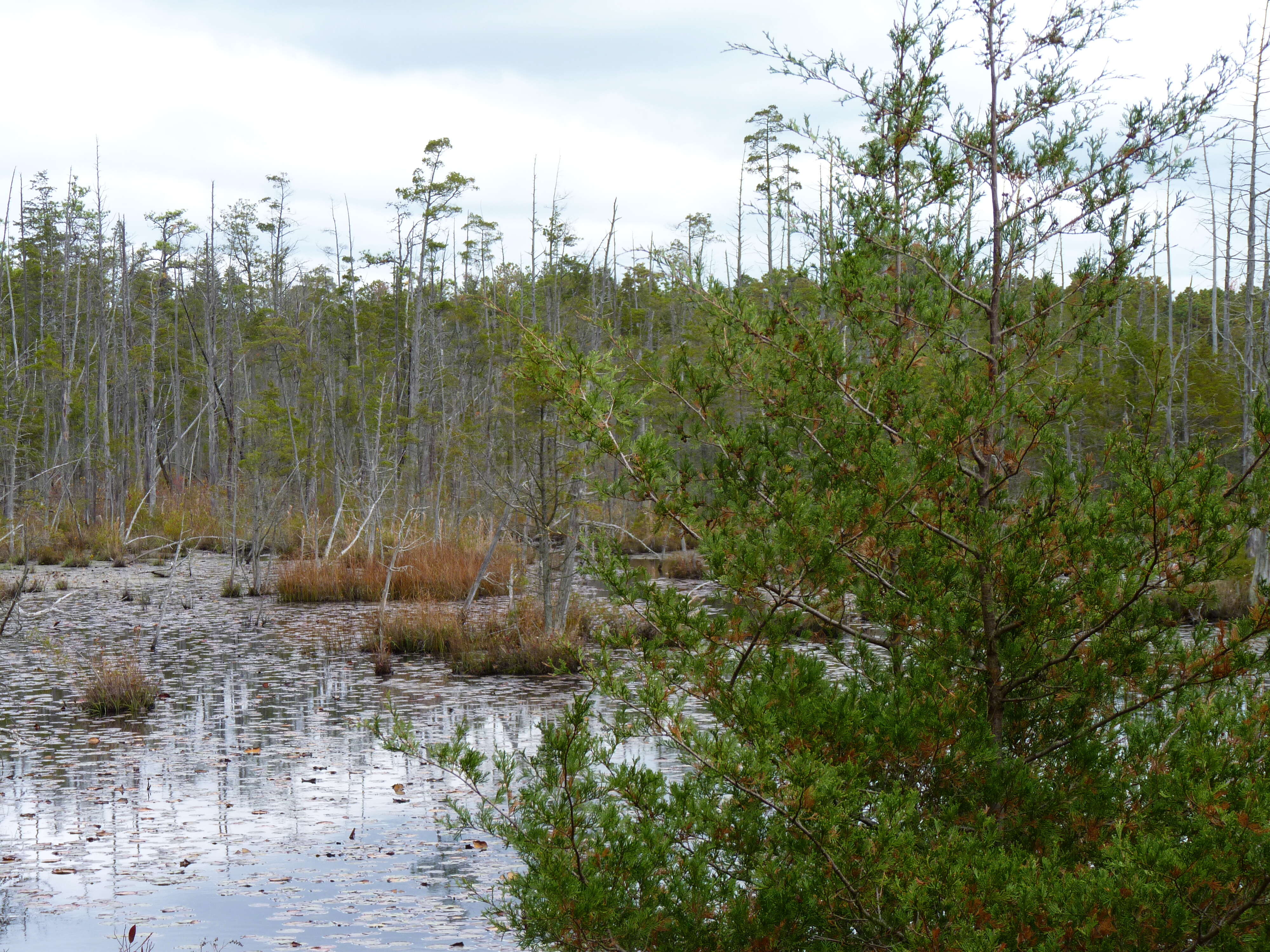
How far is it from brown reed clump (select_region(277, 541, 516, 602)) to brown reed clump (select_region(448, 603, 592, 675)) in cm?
344

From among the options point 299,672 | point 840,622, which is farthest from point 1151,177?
point 299,672

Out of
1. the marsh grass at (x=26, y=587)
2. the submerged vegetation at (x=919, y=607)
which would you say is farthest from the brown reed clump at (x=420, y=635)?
the submerged vegetation at (x=919, y=607)

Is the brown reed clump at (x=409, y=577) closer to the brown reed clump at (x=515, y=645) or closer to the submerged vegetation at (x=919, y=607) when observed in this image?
the brown reed clump at (x=515, y=645)

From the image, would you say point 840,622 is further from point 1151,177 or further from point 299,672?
point 299,672

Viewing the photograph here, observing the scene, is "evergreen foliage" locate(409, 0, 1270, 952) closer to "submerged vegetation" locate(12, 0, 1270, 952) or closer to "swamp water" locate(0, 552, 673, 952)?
"submerged vegetation" locate(12, 0, 1270, 952)

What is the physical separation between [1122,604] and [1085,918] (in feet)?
3.00

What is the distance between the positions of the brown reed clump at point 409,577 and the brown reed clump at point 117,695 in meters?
6.45

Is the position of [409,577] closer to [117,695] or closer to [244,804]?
[117,695]

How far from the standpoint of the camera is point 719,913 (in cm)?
302

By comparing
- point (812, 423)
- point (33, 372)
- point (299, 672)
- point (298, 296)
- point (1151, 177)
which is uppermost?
point (298, 296)

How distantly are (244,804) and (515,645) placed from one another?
5411 mm

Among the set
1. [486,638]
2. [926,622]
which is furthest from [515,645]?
[926,622]

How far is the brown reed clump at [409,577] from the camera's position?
16047mm

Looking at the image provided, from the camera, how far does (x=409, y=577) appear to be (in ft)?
53.5
